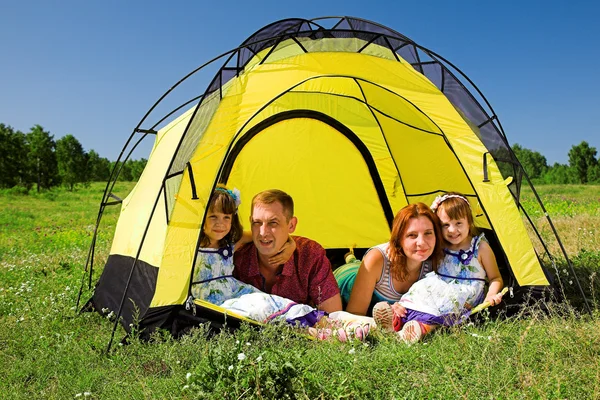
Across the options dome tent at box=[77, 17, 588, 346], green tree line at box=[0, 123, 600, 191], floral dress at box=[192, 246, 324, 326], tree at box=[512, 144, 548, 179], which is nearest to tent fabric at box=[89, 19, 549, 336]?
dome tent at box=[77, 17, 588, 346]

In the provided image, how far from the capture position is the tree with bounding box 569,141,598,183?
47.5m

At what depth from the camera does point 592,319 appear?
13.4 ft

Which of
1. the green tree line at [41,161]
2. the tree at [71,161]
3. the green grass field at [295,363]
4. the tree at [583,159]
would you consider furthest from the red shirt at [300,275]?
the tree at [583,159]

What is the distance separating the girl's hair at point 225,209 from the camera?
423 centimetres

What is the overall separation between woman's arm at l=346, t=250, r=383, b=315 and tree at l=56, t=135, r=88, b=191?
45279mm

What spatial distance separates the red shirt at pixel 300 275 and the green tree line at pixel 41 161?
29.1 metres

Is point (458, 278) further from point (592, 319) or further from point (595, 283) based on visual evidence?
point (595, 283)

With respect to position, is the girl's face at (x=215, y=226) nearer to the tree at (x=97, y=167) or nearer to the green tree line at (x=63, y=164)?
the green tree line at (x=63, y=164)

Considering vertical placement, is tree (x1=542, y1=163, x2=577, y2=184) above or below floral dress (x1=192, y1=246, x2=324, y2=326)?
above

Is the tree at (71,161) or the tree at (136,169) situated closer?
the tree at (71,161)

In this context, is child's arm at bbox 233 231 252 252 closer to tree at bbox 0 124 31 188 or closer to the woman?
the woman

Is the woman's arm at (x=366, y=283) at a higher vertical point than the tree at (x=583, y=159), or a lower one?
lower

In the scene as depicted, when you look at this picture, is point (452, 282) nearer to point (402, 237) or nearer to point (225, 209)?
point (402, 237)

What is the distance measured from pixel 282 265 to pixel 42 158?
138ft
